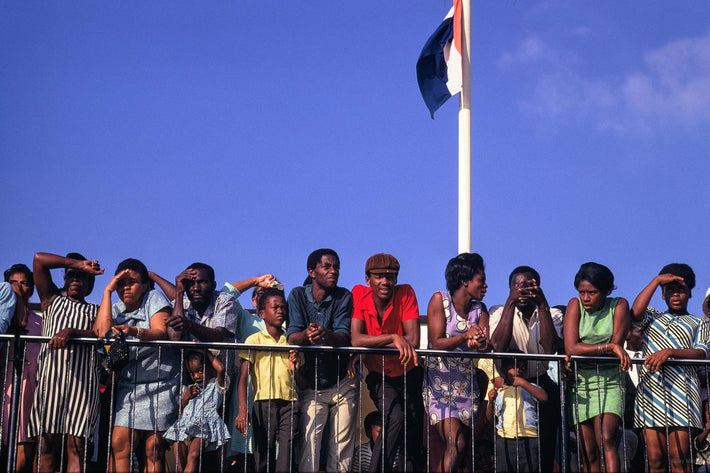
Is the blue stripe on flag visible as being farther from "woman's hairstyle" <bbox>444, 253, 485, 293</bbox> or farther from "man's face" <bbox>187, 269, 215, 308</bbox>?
"man's face" <bbox>187, 269, 215, 308</bbox>

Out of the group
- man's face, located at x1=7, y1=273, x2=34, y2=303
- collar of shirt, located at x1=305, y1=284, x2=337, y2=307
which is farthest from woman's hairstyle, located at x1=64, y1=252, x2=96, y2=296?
collar of shirt, located at x1=305, y1=284, x2=337, y2=307

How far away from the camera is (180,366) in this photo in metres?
7.76

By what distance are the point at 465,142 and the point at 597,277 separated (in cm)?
320

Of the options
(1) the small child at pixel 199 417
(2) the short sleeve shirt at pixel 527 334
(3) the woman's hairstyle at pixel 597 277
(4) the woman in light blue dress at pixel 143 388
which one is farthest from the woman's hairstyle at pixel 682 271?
(4) the woman in light blue dress at pixel 143 388

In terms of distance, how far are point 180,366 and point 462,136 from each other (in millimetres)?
4455

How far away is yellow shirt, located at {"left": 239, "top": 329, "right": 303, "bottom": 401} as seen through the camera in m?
7.68

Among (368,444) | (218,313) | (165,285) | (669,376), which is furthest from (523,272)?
(165,285)

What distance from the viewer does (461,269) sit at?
314 inches

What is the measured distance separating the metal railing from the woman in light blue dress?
0.05m

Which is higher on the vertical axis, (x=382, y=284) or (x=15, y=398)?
(x=382, y=284)

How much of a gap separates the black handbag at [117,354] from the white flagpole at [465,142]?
3.87 m

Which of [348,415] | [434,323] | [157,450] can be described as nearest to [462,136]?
[434,323]

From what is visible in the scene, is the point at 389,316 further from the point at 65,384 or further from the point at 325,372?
the point at 65,384

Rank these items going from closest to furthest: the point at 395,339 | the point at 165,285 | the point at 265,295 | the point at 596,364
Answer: the point at 395,339
the point at 596,364
the point at 265,295
the point at 165,285
